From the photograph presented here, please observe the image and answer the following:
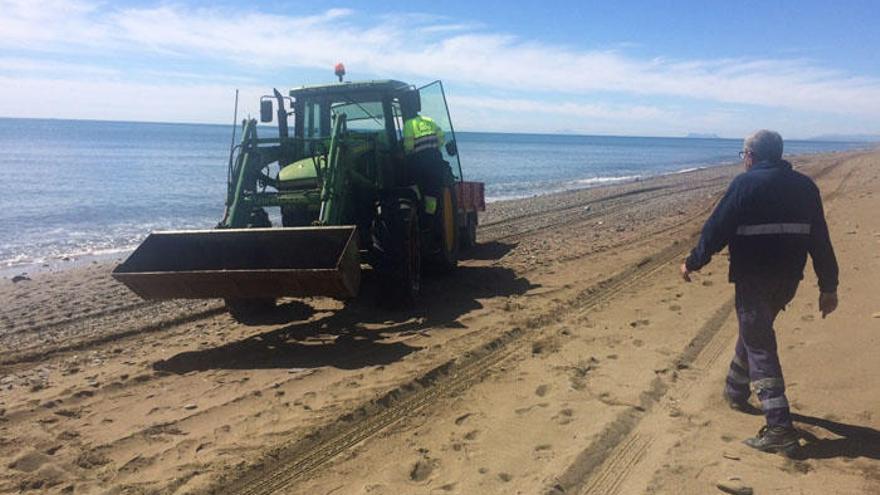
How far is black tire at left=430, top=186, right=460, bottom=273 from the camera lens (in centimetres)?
911

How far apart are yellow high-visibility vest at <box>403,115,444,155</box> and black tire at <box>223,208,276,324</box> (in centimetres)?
227

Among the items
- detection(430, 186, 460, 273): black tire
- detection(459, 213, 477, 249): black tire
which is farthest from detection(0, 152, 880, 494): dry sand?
detection(459, 213, 477, 249): black tire

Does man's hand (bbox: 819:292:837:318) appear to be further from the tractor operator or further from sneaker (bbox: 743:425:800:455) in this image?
the tractor operator

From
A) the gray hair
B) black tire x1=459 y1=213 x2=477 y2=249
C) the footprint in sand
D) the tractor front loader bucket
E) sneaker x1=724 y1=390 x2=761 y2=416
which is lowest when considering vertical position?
the footprint in sand

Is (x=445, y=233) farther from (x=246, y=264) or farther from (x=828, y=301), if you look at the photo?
(x=828, y=301)

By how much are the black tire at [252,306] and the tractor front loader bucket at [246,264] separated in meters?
0.87

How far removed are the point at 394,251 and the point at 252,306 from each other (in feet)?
5.61

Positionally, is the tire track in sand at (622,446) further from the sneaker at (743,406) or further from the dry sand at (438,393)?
the sneaker at (743,406)

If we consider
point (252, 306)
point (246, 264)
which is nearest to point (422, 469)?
point (246, 264)

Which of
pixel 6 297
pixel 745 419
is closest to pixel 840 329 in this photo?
pixel 745 419

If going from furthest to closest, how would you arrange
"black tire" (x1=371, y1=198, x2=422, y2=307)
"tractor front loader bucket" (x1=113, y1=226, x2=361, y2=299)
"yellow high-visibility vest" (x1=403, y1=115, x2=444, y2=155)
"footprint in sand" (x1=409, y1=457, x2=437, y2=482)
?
1. "yellow high-visibility vest" (x1=403, y1=115, x2=444, y2=155)
2. "black tire" (x1=371, y1=198, x2=422, y2=307)
3. "tractor front loader bucket" (x1=113, y1=226, x2=361, y2=299)
4. "footprint in sand" (x1=409, y1=457, x2=437, y2=482)

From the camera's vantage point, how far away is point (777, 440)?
3814mm

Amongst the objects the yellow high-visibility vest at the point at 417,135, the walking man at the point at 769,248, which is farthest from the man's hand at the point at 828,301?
the yellow high-visibility vest at the point at 417,135

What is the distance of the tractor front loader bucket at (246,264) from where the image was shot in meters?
5.67
